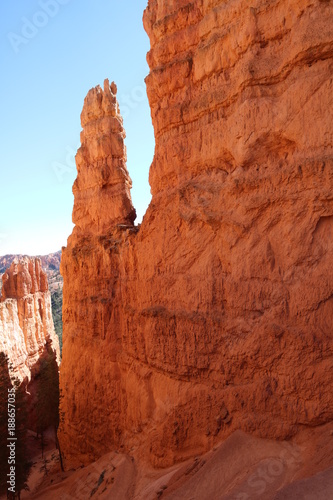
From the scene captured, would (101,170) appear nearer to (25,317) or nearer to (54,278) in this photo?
(25,317)

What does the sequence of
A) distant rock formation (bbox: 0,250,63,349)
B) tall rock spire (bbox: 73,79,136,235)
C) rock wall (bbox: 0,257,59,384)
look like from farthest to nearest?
1. distant rock formation (bbox: 0,250,63,349)
2. rock wall (bbox: 0,257,59,384)
3. tall rock spire (bbox: 73,79,136,235)

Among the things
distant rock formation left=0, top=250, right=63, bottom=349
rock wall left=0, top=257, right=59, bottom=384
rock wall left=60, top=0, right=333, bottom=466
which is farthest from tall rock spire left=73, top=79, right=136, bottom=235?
distant rock formation left=0, top=250, right=63, bottom=349

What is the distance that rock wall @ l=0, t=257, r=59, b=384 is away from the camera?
1294 inches

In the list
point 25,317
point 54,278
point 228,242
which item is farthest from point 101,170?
point 54,278

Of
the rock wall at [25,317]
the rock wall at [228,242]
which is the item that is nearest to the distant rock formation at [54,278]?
the rock wall at [25,317]

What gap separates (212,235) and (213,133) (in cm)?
294

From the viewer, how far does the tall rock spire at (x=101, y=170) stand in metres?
17.4

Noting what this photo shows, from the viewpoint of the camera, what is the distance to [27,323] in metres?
37.3

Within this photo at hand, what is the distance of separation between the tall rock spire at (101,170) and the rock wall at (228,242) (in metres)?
2.32

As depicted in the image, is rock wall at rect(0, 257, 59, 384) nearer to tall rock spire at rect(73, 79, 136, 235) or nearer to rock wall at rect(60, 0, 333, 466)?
tall rock spire at rect(73, 79, 136, 235)

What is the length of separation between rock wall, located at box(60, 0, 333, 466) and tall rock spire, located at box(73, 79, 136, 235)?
91.3 inches

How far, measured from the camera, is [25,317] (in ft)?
123

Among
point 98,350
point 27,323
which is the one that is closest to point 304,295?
point 98,350

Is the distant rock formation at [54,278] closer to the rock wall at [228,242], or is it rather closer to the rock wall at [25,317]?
the rock wall at [25,317]
